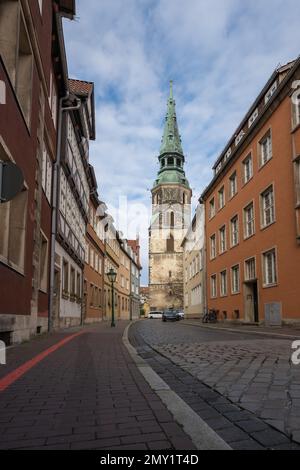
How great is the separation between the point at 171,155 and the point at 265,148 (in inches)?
3170

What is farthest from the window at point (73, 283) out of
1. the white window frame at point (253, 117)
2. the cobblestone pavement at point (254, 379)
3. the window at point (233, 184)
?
the cobblestone pavement at point (254, 379)

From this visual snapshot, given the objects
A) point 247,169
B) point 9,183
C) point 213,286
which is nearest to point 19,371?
point 9,183

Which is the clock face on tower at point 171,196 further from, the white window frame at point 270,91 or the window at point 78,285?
the white window frame at point 270,91

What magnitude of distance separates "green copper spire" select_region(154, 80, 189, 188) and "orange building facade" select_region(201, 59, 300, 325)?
228 ft

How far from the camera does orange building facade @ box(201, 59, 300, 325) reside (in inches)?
828

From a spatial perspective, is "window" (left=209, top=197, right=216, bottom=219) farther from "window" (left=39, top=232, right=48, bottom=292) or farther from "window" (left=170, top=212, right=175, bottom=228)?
"window" (left=170, top=212, right=175, bottom=228)

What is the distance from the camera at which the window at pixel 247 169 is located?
2790 cm

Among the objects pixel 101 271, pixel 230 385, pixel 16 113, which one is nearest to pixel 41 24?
pixel 16 113

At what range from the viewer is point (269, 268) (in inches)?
968

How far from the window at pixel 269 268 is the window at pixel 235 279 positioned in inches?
203

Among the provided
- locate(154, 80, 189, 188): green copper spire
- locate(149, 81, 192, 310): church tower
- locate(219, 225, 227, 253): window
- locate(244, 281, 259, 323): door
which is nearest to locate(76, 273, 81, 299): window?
locate(244, 281, 259, 323): door

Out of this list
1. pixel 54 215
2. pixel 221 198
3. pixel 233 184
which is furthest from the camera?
pixel 221 198

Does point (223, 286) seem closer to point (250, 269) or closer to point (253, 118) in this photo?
point (250, 269)

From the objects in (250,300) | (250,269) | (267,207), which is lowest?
(250,300)
